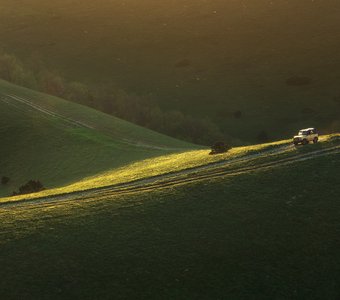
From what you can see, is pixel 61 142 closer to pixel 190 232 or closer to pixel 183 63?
pixel 190 232

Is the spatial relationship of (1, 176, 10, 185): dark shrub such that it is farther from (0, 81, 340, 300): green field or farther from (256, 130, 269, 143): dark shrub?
(256, 130, 269, 143): dark shrub

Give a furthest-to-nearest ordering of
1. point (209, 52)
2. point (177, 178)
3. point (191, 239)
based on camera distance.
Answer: point (209, 52)
point (177, 178)
point (191, 239)

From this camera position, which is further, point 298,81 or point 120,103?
point 298,81

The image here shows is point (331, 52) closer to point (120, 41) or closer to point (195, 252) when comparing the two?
point (120, 41)

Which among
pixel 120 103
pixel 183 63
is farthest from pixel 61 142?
pixel 183 63

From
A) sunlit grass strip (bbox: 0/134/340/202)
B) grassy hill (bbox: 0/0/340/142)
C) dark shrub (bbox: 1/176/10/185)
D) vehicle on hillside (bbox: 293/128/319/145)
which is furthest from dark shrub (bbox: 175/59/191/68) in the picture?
vehicle on hillside (bbox: 293/128/319/145)

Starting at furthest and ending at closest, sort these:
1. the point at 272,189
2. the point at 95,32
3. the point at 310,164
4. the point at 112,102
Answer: the point at 95,32 → the point at 112,102 → the point at 310,164 → the point at 272,189

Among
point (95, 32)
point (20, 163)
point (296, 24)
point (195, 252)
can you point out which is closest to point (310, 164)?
point (195, 252)

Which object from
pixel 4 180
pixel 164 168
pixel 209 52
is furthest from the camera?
pixel 209 52
